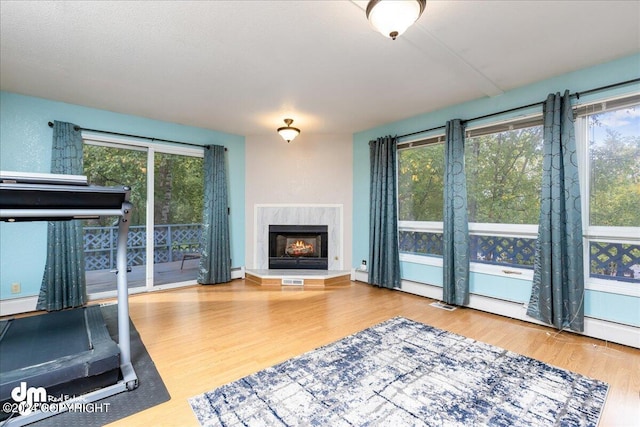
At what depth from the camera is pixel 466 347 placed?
8.19ft

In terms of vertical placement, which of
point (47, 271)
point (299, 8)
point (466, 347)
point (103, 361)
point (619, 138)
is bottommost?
point (466, 347)

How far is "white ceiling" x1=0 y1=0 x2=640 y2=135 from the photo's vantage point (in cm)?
194

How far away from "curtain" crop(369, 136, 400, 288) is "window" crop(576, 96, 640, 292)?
2115 mm

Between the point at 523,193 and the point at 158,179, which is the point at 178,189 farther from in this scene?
the point at 523,193

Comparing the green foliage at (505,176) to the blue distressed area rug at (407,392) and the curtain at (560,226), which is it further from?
the blue distressed area rug at (407,392)

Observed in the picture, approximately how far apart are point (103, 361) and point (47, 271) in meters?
2.33

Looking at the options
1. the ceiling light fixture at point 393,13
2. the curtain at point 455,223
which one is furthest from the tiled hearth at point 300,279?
the ceiling light fixture at point 393,13

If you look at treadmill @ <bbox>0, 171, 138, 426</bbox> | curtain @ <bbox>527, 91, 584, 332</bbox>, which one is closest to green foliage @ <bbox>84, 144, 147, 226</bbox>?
treadmill @ <bbox>0, 171, 138, 426</bbox>

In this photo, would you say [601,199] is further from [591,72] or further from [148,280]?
[148,280]

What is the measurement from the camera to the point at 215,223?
463 cm

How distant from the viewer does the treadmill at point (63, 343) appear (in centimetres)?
156

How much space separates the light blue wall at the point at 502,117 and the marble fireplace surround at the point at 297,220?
1.00 ft

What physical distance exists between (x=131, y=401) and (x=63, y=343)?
0.83m

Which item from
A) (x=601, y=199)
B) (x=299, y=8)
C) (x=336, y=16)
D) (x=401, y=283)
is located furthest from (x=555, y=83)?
(x=401, y=283)
